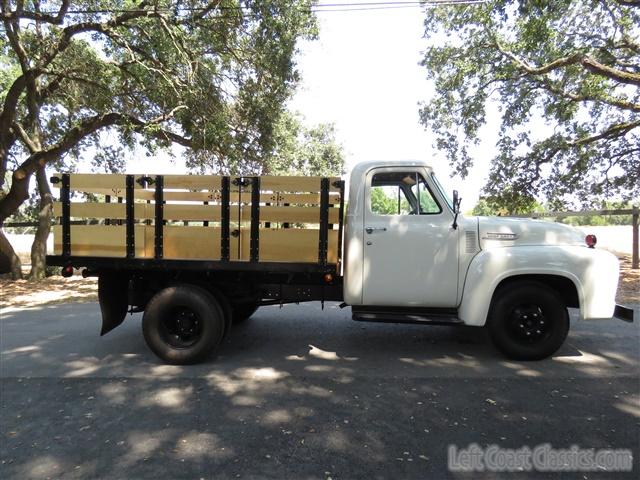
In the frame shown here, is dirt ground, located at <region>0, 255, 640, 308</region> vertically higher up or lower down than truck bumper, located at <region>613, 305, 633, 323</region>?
lower down

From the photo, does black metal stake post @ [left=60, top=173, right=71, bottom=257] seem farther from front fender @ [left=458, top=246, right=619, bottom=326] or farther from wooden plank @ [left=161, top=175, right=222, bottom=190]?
front fender @ [left=458, top=246, right=619, bottom=326]

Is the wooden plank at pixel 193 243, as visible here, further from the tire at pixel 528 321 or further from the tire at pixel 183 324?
the tire at pixel 528 321

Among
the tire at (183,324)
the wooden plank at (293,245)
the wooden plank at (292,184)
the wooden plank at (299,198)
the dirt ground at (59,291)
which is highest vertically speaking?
the wooden plank at (292,184)

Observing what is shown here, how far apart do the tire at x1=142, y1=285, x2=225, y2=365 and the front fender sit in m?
2.71

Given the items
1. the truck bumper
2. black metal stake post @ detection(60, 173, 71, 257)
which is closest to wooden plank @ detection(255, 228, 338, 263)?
black metal stake post @ detection(60, 173, 71, 257)

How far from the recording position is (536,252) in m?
4.67

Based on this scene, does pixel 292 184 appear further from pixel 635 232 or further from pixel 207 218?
pixel 635 232

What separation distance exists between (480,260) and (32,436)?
4227 mm

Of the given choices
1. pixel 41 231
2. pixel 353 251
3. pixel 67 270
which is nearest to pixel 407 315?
pixel 353 251

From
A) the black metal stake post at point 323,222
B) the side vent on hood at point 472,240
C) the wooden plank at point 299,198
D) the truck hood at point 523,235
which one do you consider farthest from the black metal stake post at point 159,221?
the truck hood at point 523,235

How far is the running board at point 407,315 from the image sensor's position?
187 inches

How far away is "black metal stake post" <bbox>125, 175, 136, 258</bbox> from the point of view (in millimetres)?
4879

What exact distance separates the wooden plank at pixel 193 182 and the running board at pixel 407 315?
6.70 feet

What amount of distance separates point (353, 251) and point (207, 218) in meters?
1.61
